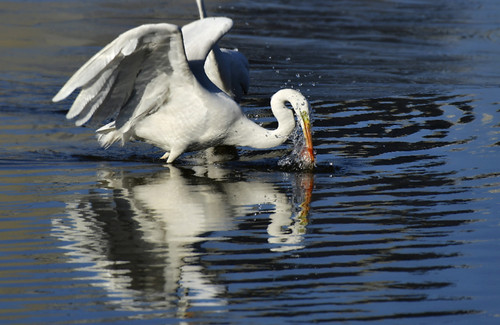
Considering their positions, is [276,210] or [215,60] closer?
[276,210]

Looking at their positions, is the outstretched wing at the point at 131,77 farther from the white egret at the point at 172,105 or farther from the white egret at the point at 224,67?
the white egret at the point at 224,67

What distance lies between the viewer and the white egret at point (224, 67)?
1194 cm

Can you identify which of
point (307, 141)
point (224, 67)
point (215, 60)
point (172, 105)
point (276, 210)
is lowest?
point (276, 210)

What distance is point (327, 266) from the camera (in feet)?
24.0

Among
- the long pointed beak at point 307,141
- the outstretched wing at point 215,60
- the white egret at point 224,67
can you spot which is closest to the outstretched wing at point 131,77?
the outstretched wing at point 215,60

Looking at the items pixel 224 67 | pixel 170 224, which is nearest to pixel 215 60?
pixel 224 67

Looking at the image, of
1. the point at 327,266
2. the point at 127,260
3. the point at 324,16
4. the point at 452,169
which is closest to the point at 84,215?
the point at 127,260

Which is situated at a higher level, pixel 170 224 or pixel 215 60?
pixel 215 60

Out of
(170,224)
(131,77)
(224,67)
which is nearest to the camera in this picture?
(170,224)

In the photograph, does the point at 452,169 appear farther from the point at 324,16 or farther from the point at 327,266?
the point at 324,16

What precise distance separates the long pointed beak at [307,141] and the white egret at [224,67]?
1636 millimetres

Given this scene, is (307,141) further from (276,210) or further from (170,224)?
(170,224)

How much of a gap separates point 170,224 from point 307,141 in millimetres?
2529

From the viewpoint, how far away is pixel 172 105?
1114cm
